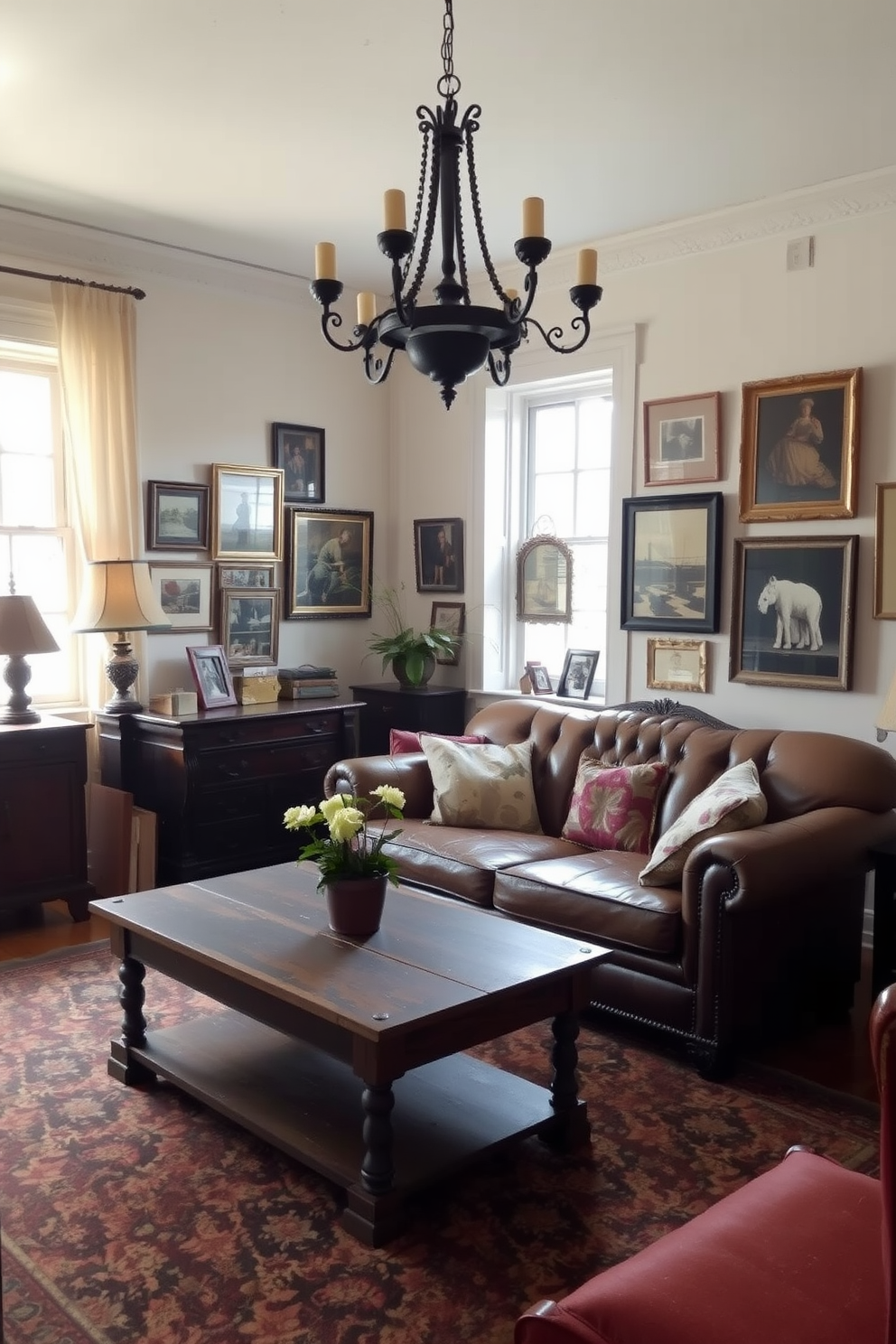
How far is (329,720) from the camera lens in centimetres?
539

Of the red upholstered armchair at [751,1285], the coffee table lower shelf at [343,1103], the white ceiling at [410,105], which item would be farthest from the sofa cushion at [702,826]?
the white ceiling at [410,105]

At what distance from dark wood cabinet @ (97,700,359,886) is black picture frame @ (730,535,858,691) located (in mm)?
2062

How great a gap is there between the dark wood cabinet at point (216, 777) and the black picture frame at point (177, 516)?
851 millimetres

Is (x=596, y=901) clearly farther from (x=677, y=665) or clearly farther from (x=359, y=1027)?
(x=677, y=665)

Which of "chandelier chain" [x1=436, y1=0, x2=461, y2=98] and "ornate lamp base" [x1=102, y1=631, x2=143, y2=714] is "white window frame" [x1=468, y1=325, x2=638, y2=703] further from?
"chandelier chain" [x1=436, y1=0, x2=461, y2=98]

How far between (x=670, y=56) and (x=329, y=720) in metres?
3.25

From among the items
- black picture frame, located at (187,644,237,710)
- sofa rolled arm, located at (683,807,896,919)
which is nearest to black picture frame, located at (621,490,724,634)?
sofa rolled arm, located at (683,807,896,919)

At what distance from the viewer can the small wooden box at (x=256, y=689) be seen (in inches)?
209

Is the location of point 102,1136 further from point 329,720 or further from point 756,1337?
point 329,720

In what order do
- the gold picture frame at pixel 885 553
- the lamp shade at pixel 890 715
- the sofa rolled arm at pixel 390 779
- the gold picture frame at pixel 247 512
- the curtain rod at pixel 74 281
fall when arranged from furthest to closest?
the gold picture frame at pixel 247 512 → the curtain rod at pixel 74 281 → the sofa rolled arm at pixel 390 779 → the gold picture frame at pixel 885 553 → the lamp shade at pixel 890 715

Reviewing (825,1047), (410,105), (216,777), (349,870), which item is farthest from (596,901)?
Result: (410,105)

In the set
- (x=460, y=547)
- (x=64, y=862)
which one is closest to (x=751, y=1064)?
(x=64, y=862)

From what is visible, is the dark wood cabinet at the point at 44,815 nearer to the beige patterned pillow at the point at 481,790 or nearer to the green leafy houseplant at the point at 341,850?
the beige patterned pillow at the point at 481,790

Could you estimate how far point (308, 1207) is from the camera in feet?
8.13
